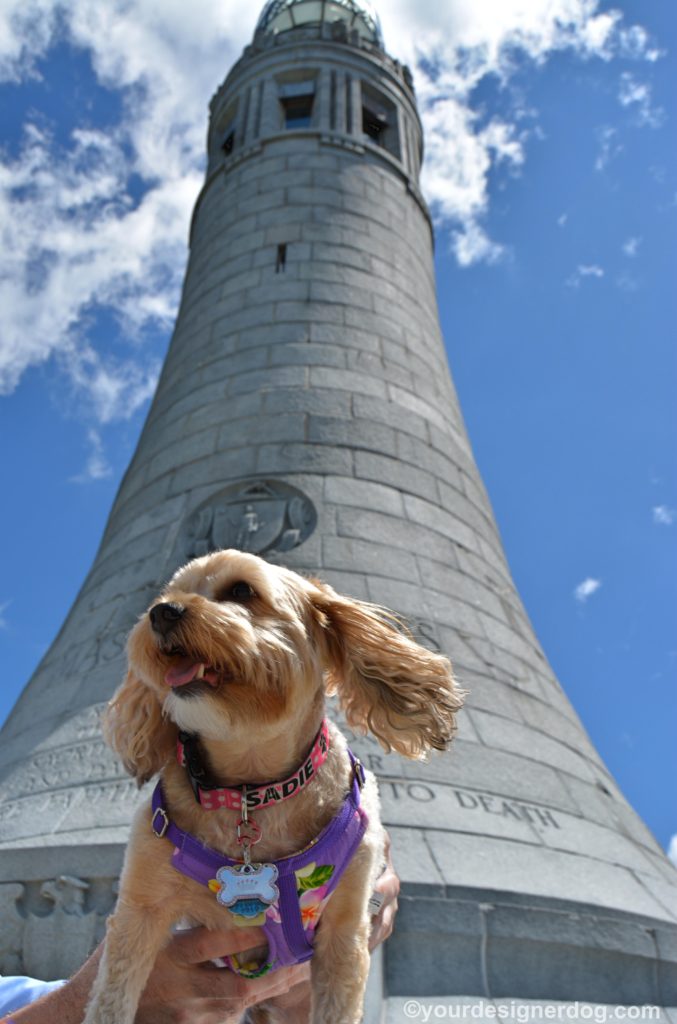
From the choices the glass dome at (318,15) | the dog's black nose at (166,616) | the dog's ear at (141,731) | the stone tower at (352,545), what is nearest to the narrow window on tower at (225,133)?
the stone tower at (352,545)

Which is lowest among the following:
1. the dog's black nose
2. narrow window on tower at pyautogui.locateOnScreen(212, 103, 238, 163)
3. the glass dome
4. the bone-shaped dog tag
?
the bone-shaped dog tag

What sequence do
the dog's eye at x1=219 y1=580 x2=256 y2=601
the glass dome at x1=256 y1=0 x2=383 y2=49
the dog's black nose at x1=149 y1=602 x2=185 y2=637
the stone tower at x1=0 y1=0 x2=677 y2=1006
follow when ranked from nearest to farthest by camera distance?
the dog's black nose at x1=149 y1=602 x2=185 y2=637 → the dog's eye at x1=219 y1=580 x2=256 y2=601 → the stone tower at x1=0 y1=0 x2=677 y2=1006 → the glass dome at x1=256 y1=0 x2=383 y2=49

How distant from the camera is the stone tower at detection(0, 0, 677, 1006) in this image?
3801 millimetres

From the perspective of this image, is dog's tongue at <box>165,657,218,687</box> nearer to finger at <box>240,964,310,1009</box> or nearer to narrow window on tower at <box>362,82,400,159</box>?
finger at <box>240,964,310,1009</box>

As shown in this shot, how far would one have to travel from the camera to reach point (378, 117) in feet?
48.4

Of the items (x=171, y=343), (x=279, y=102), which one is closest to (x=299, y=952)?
(x=171, y=343)

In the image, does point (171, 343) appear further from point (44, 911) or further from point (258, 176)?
point (44, 911)

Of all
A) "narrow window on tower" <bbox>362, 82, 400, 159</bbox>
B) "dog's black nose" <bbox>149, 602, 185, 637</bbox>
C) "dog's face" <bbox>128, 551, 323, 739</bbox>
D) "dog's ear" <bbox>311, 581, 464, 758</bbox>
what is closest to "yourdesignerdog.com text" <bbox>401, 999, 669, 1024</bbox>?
"dog's ear" <bbox>311, 581, 464, 758</bbox>

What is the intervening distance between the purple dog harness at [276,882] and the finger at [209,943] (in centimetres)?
5

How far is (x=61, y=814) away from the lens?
16.1 ft

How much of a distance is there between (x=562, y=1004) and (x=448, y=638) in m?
3.36

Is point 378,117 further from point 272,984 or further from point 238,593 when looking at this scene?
point 272,984

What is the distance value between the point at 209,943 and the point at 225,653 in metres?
0.89

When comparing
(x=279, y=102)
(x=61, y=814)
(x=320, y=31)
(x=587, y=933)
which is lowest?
(x=587, y=933)
